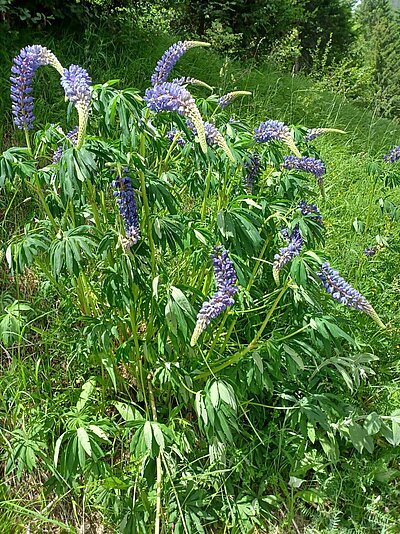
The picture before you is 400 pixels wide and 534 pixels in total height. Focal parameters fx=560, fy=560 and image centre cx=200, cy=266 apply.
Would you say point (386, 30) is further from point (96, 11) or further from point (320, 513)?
point (320, 513)

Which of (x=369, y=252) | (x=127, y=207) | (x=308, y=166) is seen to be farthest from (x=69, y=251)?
(x=369, y=252)

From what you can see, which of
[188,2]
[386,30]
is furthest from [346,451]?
[386,30]

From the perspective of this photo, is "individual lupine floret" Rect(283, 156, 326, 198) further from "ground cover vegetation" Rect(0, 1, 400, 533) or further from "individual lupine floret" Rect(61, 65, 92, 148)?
"individual lupine floret" Rect(61, 65, 92, 148)

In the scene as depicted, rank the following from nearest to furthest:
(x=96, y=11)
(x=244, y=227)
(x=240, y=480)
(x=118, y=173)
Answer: (x=118, y=173)
(x=244, y=227)
(x=240, y=480)
(x=96, y=11)

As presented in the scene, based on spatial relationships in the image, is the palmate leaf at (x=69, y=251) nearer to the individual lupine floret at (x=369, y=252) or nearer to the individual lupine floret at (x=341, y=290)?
the individual lupine floret at (x=341, y=290)

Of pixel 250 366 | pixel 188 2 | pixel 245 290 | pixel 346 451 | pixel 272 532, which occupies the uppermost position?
pixel 188 2

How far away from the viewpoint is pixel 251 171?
2.07 m

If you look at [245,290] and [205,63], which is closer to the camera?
[245,290]

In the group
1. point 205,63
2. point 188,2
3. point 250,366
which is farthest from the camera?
point 188,2

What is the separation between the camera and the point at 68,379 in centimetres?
229

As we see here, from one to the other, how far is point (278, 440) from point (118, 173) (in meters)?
1.17

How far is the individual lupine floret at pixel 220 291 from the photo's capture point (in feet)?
5.32

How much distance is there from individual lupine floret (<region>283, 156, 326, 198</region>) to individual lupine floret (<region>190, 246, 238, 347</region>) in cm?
50

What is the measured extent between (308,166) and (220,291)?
64 cm
